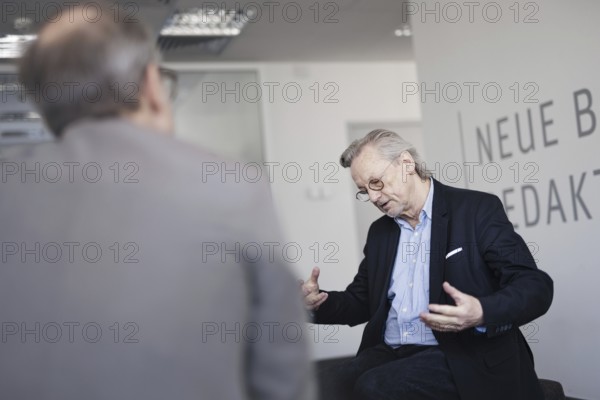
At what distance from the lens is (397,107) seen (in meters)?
7.36

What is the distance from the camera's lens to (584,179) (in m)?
3.40

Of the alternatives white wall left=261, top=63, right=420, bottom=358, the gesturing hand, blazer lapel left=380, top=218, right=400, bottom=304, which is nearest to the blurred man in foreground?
the gesturing hand

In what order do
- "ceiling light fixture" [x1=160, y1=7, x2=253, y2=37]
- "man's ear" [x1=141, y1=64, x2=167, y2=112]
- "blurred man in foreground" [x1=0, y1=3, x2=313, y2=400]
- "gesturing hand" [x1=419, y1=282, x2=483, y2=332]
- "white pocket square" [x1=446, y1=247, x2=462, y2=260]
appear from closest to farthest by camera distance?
1. "blurred man in foreground" [x1=0, y1=3, x2=313, y2=400]
2. "man's ear" [x1=141, y1=64, x2=167, y2=112]
3. "gesturing hand" [x1=419, y1=282, x2=483, y2=332]
4. "white pocket square" [x1=446, y1=247, x2=462, y2=260]
5. "ceiling light fixture" [x1=160, y1=7, x2=253, y2=37]

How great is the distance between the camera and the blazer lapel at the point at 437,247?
232cm

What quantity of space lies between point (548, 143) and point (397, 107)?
380cm

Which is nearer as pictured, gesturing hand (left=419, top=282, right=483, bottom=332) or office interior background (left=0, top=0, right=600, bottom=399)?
gesturing hand (left=419, top=282, right=483, bottom=332)

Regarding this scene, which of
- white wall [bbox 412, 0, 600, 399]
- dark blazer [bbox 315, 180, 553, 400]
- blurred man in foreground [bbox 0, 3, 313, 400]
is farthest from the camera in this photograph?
white wall [bbox 412, 0, 600, 399]

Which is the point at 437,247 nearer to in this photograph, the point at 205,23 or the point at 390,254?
the point at 390,254

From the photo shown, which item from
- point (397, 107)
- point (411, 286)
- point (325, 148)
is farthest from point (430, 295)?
point (397, 107)

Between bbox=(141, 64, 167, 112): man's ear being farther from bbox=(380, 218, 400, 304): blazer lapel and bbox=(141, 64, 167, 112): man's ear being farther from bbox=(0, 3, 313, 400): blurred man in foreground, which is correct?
bbox=(380, 218, 400, 304): blazer lapel

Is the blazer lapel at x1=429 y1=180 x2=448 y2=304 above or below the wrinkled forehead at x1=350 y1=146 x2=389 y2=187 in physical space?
below

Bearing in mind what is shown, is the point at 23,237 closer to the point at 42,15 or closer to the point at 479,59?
the point at 479,59

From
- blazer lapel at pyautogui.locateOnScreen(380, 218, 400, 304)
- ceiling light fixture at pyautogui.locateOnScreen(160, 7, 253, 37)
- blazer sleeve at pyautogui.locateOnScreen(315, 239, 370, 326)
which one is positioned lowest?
blazer sleeve at pyautogui.locateOnScreen(315, 239, 370, 326)

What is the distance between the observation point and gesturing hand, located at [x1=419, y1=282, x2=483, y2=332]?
1.96 meters
